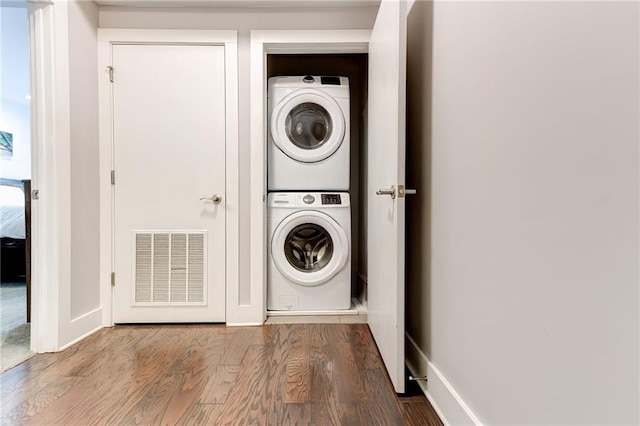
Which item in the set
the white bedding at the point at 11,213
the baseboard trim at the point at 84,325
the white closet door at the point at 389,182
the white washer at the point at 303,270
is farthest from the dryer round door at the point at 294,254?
the white bedding at the point at 11,213

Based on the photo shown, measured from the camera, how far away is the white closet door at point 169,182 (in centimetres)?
232

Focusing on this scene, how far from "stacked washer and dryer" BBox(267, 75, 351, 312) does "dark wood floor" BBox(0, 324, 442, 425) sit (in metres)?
0.44

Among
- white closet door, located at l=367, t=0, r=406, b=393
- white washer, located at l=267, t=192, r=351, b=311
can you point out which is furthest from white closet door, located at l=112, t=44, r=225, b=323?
white closet door, located at l=367, t=0, r=406, b=393

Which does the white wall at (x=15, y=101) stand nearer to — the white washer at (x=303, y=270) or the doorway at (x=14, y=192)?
the doorway at (x=14, y=192)

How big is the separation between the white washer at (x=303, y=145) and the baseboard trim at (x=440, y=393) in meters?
1.41

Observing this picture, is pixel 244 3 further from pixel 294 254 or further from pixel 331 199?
pixel 294 254

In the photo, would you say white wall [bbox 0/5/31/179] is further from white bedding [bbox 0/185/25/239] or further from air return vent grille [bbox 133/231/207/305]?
air return vent grille [bbox 133/231/207/305]

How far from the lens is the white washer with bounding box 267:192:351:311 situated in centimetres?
252

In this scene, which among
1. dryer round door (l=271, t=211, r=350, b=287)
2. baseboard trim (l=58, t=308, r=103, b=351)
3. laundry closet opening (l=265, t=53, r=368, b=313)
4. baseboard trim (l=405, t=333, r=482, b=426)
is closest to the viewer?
baseboard trim (l=405, t=333, r=482, b=426)

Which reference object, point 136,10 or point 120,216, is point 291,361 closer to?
point 120,216

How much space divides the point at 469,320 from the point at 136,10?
275cm

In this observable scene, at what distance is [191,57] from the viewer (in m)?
2.33

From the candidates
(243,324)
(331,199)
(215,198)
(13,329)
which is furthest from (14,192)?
(331,199)

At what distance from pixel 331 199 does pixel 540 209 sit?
187 cm
